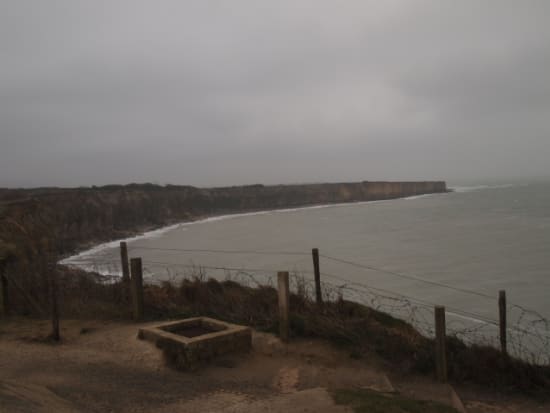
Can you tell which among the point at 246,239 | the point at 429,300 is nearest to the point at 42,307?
the point at 429,300

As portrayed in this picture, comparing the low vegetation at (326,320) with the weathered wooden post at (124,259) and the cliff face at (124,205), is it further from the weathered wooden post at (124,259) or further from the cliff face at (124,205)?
the cliff face at (124,205)

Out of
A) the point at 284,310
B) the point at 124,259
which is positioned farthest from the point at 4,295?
the point at 284,310

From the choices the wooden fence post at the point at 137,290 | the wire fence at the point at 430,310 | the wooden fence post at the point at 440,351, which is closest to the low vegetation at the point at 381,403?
the wooden fence post at the point at 440,351

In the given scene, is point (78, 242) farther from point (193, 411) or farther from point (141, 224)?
point (193, 411)

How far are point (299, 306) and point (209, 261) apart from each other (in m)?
21.2

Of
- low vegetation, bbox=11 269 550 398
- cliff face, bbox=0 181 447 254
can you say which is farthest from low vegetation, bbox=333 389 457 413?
cliff face, bbox=0 181 447 254

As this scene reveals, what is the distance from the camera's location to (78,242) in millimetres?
43219

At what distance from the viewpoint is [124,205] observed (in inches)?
2499

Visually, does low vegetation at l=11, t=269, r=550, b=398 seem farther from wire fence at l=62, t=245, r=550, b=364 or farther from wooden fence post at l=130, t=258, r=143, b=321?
wire fence at l=62, t=245, r=550, b=364

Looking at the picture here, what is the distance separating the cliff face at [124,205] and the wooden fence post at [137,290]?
3892mm

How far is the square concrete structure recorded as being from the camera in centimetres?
751

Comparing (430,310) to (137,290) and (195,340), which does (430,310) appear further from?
(195,340)

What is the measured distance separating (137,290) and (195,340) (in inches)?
109

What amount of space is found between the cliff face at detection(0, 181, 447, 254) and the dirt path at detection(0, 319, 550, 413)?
4552mm
